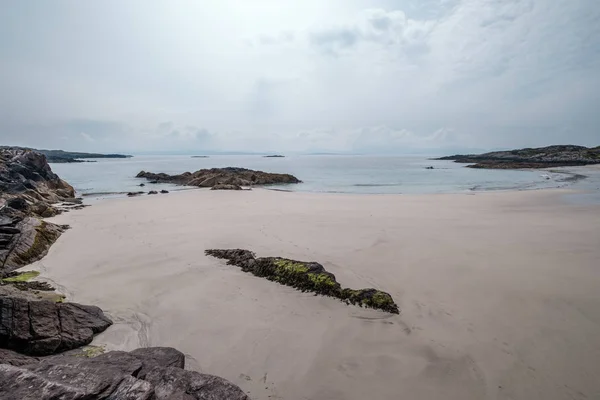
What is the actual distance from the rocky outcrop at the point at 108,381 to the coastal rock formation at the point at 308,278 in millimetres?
3619

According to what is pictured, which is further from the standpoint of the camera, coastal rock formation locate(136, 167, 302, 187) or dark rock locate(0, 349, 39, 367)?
coastal rock formation locate(136, 167, 302, 187)

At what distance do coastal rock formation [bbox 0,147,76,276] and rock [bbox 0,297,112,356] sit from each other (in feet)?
16.1

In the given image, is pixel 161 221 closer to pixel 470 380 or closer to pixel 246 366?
pixel 246 366

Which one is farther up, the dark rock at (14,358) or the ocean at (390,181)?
the dark rock at (14,358)

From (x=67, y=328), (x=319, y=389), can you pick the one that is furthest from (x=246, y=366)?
(x=67, y=328)

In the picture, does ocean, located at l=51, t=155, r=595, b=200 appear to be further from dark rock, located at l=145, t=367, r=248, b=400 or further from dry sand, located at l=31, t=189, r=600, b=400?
dark rock, located at l=145, t=367, r=248, b=400

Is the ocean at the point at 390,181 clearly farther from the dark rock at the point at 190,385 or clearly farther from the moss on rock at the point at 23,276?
the dark rock at the point at 190,385

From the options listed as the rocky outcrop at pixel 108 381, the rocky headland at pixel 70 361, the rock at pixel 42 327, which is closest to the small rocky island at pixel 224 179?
the rocky headland at pixel 70 361

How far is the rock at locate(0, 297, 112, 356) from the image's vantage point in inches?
192

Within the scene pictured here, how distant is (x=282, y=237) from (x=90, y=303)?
6.94m

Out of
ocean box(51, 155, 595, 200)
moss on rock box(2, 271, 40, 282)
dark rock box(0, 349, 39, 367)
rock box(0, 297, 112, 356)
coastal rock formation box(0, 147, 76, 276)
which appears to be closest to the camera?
dark rock box(0, 349, 39, 367)

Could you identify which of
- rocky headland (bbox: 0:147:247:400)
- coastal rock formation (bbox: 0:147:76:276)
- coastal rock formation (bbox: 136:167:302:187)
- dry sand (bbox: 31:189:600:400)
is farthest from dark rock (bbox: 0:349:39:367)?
coastal rock formation (bbox: 136:167:302:187)

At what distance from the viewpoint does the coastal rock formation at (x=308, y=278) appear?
6.91 metres

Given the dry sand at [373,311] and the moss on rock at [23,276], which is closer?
the dry sand at [373,311]
